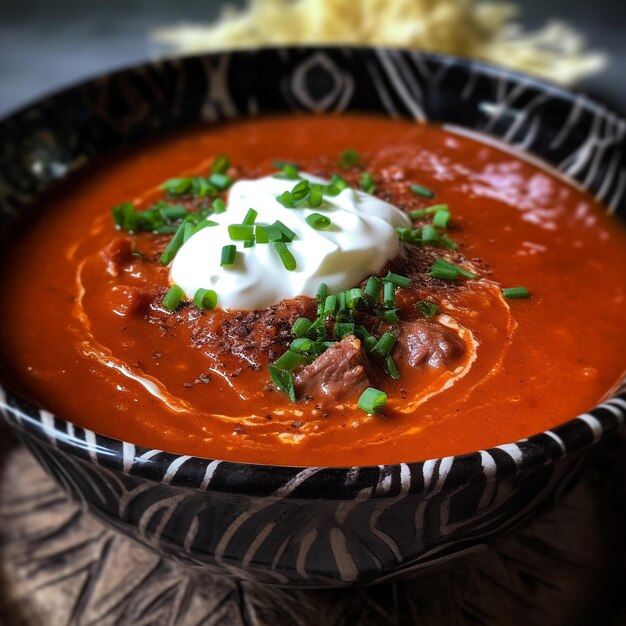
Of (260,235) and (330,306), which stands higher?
(260,235)

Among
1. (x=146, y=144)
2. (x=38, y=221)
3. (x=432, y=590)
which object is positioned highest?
(x=146, y=144)

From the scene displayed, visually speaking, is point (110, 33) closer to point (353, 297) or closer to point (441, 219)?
point (441, 219)

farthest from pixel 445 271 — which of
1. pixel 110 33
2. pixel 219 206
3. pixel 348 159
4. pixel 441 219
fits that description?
pixel 110 33

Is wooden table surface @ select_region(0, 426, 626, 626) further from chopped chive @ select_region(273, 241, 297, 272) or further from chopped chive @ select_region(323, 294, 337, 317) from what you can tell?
chopped chive @ select_region(273, 241, 297, 272)

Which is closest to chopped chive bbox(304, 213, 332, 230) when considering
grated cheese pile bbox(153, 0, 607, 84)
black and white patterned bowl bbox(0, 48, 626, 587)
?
black and white patterned bowl bbox(0, 48, 626, 587)

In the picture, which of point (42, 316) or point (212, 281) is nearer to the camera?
point (212, 281)

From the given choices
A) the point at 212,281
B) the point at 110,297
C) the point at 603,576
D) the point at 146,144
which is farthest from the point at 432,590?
the point at 146,144

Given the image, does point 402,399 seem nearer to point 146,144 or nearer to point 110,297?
point 110,297
